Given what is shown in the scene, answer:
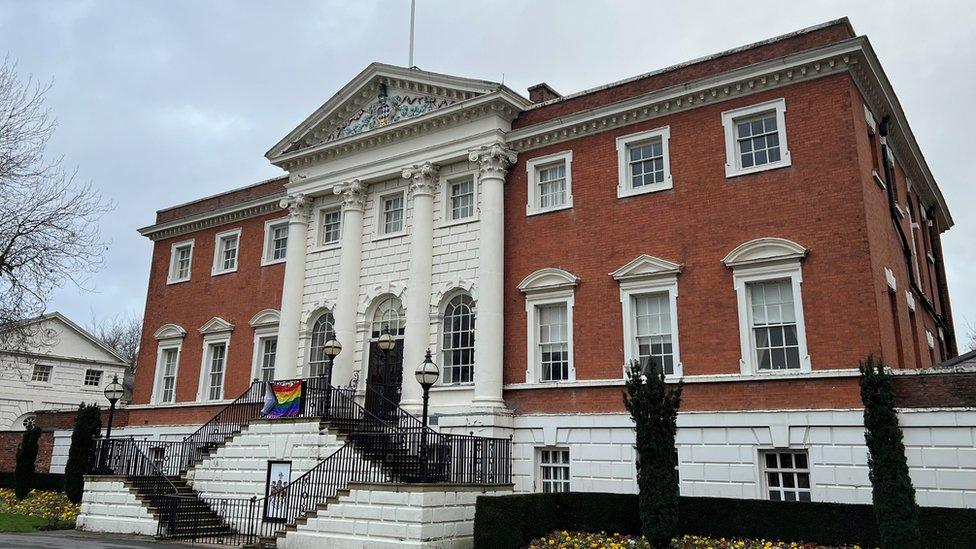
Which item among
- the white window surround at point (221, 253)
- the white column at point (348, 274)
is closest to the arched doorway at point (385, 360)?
the white column at point (348, 274)

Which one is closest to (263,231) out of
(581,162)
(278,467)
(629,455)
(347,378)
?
(347,378)

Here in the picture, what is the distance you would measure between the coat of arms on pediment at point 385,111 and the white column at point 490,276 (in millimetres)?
2579

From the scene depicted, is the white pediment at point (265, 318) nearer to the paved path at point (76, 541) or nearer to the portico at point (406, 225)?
the portico at point (406, 225)

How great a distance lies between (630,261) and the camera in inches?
804

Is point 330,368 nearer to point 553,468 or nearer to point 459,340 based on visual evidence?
point 459,340

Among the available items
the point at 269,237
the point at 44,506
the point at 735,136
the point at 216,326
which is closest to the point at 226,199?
the point at 269,237

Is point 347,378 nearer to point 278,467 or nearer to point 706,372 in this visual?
point 278,467

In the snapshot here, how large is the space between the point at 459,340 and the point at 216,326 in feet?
38.7

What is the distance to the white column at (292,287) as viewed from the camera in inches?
1024

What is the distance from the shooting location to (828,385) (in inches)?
667

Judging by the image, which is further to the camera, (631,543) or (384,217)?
(384,217)

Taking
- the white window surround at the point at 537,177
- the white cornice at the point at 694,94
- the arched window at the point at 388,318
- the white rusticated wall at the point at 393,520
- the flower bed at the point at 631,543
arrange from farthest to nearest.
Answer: the arched window at the point at 388,318, the white window surround at the point at 537,177, the white cornice at the point at 694,94, the white rusticated wall at the point at 393,520, the flower bed at the point at 631,543

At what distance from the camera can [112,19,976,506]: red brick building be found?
17469mm

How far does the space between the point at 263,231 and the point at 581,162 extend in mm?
13808
